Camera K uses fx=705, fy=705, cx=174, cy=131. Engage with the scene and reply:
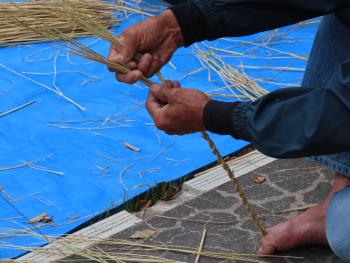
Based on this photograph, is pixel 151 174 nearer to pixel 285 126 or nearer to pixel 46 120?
pixel 46 120

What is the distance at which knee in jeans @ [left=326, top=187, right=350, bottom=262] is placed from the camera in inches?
73.6

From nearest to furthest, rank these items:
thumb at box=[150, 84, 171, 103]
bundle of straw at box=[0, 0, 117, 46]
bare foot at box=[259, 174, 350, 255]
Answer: thumb at box=[150, 84, 171, 103] < bare foot at box=[259, 174, 350, 255] < bundle of straw at box=[0, 0, 117, 46]

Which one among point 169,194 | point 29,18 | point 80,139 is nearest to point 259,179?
point 169,194

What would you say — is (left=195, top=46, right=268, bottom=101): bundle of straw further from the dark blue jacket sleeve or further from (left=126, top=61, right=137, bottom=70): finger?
the dark blue jacket sleeve

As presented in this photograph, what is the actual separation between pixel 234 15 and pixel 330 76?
385mm

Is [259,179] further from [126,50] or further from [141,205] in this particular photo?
[126,50]

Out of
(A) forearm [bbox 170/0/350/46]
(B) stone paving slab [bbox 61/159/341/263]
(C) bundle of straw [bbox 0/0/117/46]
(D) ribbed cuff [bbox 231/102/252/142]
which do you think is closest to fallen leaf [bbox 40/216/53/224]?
(B) stone paving slab [bbox 61/159/341/263]

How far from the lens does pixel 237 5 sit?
2023mm

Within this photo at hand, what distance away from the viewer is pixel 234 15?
2039 mm

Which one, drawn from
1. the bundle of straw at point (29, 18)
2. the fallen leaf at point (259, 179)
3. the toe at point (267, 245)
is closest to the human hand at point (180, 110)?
the toe at point (267, 245)

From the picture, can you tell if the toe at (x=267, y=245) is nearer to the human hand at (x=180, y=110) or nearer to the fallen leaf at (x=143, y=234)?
the fallen leaf at (x=143, y=234)

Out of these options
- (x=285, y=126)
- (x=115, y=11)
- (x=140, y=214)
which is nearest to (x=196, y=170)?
(x=140, y=214)

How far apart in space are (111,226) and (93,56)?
663 millimetres

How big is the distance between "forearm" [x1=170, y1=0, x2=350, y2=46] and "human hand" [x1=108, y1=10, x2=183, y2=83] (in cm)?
3
